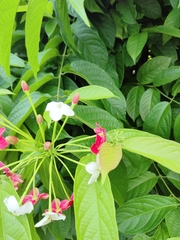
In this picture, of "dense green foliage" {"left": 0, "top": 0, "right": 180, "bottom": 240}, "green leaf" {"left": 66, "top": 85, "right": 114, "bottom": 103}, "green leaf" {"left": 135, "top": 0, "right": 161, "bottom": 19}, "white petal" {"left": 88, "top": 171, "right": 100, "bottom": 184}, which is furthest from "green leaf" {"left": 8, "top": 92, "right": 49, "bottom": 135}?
"green leaf" {"left": 135, "top": 0, "right": 161, "bottom": 19}

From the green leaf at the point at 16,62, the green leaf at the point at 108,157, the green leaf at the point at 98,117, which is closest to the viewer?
the green leaf at the point at 108,157

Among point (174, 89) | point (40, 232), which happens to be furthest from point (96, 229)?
point (174, 89)

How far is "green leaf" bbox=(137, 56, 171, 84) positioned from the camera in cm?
68

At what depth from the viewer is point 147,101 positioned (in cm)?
66

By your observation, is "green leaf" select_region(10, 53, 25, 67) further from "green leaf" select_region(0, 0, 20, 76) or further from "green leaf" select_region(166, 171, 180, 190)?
"green leaf" select_region(166, 171, 180, 190)

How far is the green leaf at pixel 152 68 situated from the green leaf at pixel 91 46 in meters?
0.10

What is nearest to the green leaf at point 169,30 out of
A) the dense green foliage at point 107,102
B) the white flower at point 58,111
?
the dense green foliage at point 107,102

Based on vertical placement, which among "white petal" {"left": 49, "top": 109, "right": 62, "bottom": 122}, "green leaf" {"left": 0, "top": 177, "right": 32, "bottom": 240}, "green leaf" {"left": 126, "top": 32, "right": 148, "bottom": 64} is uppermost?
"white petal" {"left": 49, "top": 109, "right": 62, "bottom": 122}

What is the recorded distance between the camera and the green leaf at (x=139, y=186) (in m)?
0.60

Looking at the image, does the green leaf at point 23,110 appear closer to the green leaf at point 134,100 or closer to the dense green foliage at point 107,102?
the dense green foliage at point 107,102

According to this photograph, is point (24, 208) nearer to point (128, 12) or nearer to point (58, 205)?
point (58, 205)

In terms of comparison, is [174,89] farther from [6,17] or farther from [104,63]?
[6,17]

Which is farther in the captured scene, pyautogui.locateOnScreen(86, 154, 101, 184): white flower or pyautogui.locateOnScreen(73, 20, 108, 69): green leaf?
pyautogui.locateOnScreen(73, 20, 108, 69): green leaf

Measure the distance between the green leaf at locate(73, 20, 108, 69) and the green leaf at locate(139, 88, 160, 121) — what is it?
4.3 inches
